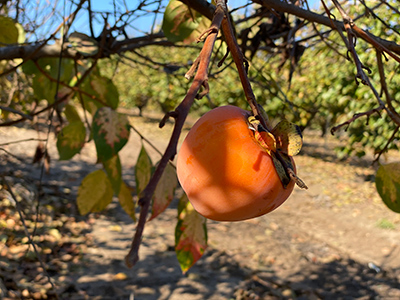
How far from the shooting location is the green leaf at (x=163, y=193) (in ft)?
2.92

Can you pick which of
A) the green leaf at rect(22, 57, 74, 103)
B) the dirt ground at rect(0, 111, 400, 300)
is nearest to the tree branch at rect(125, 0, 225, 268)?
the green leaf at rect(22, 57, 74, 103)

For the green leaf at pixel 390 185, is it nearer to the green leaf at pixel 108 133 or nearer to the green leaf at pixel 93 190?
the green leaf at pixel 108 133

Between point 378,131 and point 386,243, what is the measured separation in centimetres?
236

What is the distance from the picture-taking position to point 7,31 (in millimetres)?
1219

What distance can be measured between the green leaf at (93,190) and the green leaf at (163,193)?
0.25m

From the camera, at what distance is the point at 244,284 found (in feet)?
8.94

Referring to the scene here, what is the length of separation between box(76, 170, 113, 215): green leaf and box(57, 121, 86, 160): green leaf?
87mm

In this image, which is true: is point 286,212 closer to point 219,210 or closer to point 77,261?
point 77,261

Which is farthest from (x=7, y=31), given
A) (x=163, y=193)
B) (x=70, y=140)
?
(x=163, y=193)

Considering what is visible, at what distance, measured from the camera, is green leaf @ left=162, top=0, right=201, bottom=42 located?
3.12ft

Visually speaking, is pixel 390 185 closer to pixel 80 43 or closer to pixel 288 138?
pixel 288 138

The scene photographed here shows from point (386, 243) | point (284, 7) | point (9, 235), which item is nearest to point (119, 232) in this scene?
point (9, 235)

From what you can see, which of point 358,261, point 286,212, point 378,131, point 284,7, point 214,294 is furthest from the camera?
point 378,131

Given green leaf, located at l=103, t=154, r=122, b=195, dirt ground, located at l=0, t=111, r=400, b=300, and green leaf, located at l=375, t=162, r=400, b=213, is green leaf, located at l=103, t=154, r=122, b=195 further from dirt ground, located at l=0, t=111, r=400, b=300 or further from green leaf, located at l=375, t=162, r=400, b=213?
dirt ground, located at l=0, t=111, r=400, b=300
